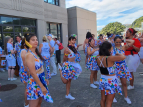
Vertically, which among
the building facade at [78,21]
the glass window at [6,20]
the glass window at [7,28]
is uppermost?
the building facade at [78,21]

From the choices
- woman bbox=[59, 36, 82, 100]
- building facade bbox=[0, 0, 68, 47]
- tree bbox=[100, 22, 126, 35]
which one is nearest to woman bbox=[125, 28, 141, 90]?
woman bbox=[59, 36, 82, 100]

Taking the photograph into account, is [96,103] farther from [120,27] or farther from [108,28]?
[108,28]

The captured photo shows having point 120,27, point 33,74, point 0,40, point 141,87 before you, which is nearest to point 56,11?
point 0,40

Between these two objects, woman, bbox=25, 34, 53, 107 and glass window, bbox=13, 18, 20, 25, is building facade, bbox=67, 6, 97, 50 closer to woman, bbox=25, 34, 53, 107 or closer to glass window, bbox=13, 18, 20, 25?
glass window, bbox=13, 18, 20, 25

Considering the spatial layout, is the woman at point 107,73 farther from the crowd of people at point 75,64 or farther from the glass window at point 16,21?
the glass window at point 16,21

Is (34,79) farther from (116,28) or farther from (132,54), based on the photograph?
(116,28)

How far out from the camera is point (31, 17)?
9.90 m

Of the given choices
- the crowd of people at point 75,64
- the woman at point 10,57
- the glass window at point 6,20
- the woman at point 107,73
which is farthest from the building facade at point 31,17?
the woman at point 107,73

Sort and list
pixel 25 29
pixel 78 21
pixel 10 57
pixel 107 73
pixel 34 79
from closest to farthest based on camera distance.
Answer: pixel 34 79 < pixel 107 73 < pixel 10 57 < pixel 25 29 < pixel 78 21

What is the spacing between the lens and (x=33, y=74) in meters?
1.92

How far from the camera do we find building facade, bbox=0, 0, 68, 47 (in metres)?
8.52

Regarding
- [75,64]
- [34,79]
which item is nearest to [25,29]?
[75,64]

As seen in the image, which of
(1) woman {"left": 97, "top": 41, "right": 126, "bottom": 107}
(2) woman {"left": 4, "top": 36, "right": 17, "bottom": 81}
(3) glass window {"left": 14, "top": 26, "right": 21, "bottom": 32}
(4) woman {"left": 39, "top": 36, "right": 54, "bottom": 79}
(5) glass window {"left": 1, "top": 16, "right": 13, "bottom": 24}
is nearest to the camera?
(1) woman {"left": 97, "top": 41, "right": 126, "bottom": 107}

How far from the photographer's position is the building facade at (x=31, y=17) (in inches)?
336
